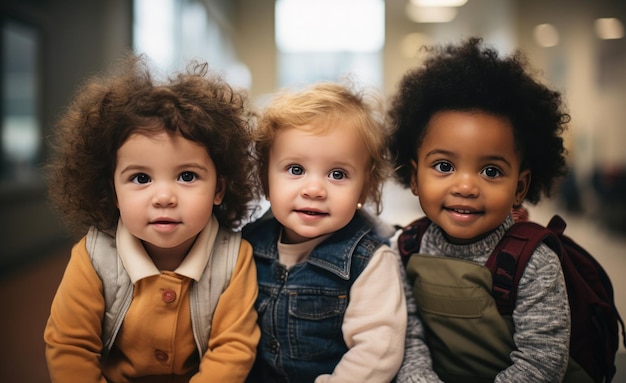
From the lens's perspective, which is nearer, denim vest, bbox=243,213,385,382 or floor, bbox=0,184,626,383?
denim vest, bbox=243,213,385,382

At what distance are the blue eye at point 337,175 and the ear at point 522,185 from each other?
319mm

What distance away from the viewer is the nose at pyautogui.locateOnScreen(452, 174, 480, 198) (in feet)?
2.77

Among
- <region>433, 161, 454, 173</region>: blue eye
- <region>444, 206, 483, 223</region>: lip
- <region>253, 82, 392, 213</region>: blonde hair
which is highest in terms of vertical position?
<region>253, 82, 392, 213</region>: blonde hair

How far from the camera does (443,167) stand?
2.92ft

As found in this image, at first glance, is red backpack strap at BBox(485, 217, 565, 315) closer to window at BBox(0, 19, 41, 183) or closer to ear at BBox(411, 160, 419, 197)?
ear at BBox(411, 160, 419, 197)

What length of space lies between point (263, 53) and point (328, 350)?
1347 mm

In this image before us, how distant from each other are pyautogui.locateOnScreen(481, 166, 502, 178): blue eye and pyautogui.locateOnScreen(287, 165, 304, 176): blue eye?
32 centimetres

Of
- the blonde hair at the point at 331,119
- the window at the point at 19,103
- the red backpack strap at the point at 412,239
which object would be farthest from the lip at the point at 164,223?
the window at the point at 19,103

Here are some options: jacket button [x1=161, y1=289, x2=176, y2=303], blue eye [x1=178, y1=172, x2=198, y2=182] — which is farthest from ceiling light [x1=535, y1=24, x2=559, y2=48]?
jacket button [x1=161, y1=289, x2=176, y2=303]

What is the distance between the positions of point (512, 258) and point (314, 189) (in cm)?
35

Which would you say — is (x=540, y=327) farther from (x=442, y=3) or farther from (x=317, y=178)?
(x=442, y=3)

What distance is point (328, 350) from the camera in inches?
35.0

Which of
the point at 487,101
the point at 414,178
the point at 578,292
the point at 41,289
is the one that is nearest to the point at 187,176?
the point at 414,178

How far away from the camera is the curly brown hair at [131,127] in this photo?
2.67 feet
